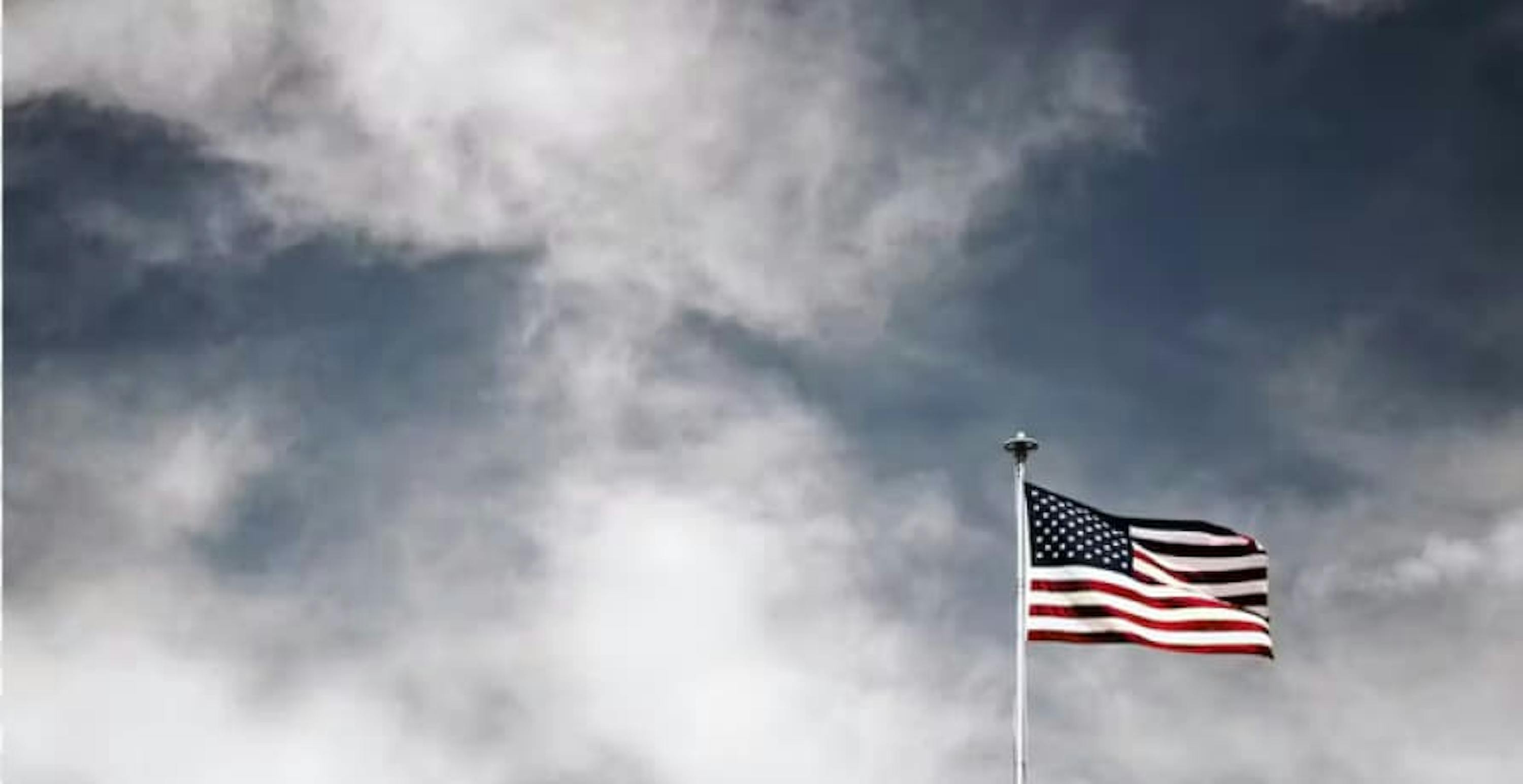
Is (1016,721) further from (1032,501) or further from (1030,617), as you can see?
(1032,501)

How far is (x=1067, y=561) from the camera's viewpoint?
1253 inches

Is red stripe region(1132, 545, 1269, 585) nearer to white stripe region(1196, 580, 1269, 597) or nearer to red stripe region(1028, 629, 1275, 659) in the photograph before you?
white stripe region(1196, 580, 1269, 597)

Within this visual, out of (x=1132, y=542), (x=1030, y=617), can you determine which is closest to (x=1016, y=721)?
(x=1030, y=617)

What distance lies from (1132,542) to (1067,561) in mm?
1353

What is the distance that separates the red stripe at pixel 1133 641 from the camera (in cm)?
3120

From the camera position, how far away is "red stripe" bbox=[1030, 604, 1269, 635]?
3142 cm

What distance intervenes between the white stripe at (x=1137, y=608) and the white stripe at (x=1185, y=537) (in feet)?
4.29

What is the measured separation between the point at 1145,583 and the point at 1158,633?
38.6 inches

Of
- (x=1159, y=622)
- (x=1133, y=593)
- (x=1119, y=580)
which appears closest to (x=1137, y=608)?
(x=1133, y=593)

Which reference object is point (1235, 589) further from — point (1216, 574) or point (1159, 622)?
point (1159, 622)

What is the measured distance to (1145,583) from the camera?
31.8m

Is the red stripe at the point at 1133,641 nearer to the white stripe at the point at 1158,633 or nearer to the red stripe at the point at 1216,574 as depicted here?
the white stripe at the point at 1158,633

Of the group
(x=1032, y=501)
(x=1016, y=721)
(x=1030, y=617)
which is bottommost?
(x=1016, y=721)

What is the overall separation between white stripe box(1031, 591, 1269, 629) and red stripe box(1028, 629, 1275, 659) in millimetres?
465
